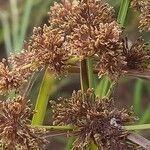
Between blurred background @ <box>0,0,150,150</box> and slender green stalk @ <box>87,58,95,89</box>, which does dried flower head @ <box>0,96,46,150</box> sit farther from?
blurred background @ <box>0,0,150,150</box>

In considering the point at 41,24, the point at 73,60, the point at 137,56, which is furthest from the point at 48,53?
the point at 41,24

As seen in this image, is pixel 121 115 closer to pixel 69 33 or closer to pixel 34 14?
pixel 69 33

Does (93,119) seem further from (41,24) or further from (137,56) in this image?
(41,24)

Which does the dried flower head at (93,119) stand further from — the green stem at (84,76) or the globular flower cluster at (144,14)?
the globular flower cluster at (144,14)

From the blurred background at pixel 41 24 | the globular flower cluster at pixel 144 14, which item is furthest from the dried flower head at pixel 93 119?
the blurred background at pixel 41 24

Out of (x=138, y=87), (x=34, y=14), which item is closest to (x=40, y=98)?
(x=138, y=87)
